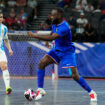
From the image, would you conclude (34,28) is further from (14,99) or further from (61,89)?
(14,99)

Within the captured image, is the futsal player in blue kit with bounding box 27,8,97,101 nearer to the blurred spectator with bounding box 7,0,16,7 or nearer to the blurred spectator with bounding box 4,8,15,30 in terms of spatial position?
the blurred spectator with bounding box 4,8,15,30

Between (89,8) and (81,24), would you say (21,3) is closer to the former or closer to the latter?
(89,8)

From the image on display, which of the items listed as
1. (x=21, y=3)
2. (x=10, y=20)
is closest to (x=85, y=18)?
(x=10, y=20)

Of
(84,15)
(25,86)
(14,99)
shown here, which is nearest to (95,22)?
(84,15)

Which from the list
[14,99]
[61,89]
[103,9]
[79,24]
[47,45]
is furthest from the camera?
[103,9]

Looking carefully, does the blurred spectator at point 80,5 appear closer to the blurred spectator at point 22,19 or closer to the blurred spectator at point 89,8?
the blurred spectator at point 89,8

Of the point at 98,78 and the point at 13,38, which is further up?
the point at 13,38

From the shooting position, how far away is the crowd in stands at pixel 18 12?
66.3ft

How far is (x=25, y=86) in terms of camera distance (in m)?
13.3

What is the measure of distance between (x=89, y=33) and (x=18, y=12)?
18.2ft

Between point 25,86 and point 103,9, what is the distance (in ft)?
28.1

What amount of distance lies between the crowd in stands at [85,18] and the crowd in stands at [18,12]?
121 centimetres

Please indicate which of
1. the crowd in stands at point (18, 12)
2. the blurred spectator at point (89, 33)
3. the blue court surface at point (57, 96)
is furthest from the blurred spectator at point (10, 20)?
the blue court surface at point (57, 96)

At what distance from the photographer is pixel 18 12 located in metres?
22.4
